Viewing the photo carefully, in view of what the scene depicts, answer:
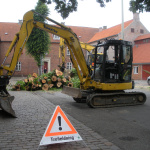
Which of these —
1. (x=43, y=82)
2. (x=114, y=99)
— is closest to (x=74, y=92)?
(x=114, y=99)

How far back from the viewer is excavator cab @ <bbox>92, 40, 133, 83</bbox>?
32.3 ft

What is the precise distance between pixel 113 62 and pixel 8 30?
38.2 meters

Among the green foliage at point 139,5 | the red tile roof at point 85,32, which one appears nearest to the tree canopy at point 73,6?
the green foliage at point 139,5

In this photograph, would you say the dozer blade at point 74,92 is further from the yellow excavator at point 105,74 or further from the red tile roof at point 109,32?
the red tile roof at point 109,32

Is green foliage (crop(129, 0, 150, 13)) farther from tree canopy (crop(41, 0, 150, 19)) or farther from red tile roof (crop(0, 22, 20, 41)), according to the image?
red tile roof (crop(0, 22, 20, 41))

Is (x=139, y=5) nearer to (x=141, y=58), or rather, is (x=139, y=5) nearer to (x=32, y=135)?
(x=32, y=135)

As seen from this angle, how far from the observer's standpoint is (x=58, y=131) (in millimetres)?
4395

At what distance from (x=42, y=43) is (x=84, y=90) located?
22011 millimetres

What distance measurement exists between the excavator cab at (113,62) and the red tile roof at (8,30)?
35.5 meters

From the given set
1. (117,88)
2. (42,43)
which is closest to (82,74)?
(117,88)

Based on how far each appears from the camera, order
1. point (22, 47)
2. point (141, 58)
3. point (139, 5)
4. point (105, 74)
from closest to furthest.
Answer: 1. point (22, 47)
2. point (105, 74)
3. point (139, 5)
4. point (141, 58)

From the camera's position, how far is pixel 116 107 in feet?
32.1

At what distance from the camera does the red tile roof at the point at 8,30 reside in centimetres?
4218

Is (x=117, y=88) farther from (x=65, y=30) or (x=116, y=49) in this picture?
(x=65, y=30)
